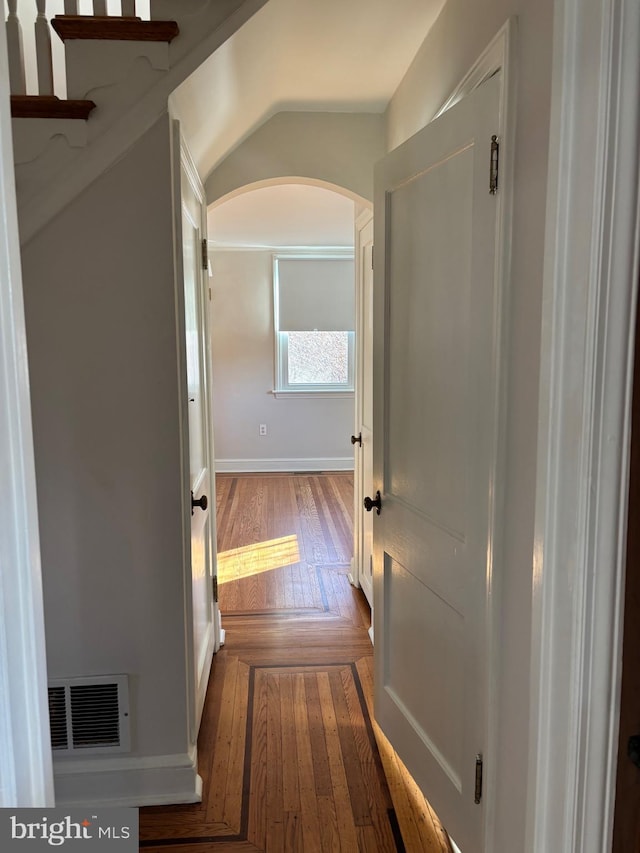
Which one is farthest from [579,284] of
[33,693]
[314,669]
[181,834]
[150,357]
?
[314,669]

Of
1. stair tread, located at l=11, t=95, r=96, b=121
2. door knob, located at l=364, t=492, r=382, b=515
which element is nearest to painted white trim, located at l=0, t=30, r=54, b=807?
stair tread, located at l=11, t=95, r=96, b=121

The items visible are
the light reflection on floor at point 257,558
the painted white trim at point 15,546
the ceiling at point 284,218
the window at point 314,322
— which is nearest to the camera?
the painted white trim at point 15,546

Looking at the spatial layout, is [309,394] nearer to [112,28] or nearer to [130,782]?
[130,782]

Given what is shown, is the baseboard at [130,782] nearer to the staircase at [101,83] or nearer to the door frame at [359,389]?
the door frame at [359,389]

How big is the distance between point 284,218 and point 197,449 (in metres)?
3.16

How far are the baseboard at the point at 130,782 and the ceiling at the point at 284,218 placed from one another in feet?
9.30

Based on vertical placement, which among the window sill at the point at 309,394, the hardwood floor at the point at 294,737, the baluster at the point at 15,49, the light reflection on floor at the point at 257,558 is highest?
the baluster at the point at 15,49

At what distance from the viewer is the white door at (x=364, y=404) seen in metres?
2.98

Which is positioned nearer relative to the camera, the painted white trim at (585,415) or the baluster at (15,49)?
the painted white trim at (585,415)

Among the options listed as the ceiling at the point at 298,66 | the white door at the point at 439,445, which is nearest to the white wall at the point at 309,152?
the ceiling at the point at 298,66

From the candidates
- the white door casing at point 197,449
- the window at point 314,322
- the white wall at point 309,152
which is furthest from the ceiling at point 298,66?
the window at point 314,322

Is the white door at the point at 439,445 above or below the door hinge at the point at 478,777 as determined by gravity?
above

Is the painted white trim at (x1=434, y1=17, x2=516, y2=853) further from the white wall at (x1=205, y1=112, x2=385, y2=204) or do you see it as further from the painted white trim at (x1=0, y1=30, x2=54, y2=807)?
the white wall at (x1=205, y1=112, x2=385, y2=204)

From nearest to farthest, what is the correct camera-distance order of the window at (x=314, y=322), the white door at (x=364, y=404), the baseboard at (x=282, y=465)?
the white door at (x=364, y=404)
the window at (x=314, y=322)
the baseboard at (x=282, y=465)
